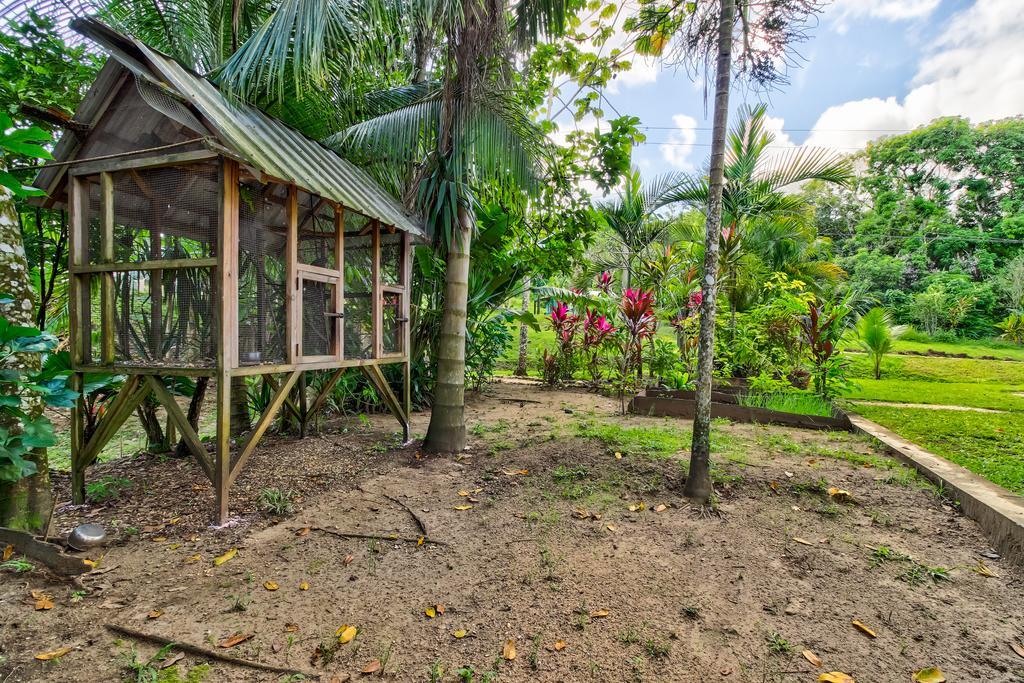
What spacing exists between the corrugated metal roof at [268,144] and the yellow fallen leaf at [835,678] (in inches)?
143

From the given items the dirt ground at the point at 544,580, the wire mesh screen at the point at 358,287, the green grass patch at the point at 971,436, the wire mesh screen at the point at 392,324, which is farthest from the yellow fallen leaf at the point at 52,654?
the green grass patch at the point at 971,436

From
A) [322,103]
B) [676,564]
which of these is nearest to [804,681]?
[676,564]

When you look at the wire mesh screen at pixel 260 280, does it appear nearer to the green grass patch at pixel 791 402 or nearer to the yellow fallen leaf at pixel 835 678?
the yellow fallen leaf at pixel 835 678

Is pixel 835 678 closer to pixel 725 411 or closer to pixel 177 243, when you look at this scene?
pixel 177 243

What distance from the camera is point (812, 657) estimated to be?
5.88 feet

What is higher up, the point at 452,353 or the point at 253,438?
the point at 452,353

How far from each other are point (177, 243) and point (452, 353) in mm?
2261

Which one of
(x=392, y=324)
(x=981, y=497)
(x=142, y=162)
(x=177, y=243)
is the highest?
(x=142, y=162)

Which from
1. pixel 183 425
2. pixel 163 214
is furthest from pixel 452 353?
pixel 163 214

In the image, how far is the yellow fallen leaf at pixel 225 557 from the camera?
2.52 metres

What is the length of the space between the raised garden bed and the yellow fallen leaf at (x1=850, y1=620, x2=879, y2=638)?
323 centimetres

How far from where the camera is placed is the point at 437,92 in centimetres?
448

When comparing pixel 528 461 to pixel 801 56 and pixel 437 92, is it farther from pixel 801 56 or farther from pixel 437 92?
pixel 801 56

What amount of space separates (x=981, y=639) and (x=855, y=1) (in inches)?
182
